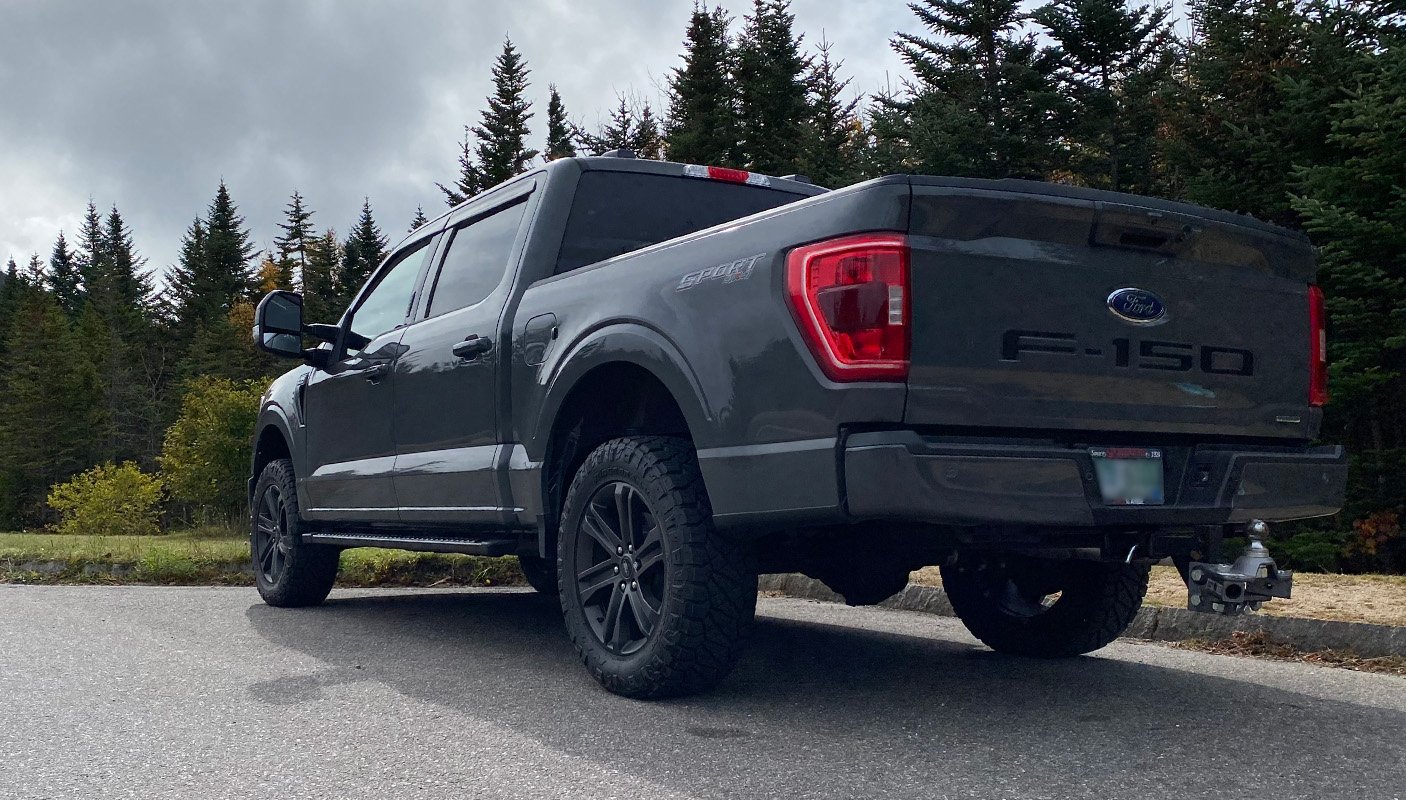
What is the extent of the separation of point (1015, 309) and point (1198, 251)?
71 centimetres

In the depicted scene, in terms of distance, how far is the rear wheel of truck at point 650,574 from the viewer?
3.71m

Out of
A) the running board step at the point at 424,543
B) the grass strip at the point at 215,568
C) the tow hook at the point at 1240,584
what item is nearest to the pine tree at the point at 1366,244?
the grass strip at the point at 215,568

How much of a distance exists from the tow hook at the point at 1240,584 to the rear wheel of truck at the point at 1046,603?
2.55ft

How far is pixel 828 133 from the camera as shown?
3019 centimetres

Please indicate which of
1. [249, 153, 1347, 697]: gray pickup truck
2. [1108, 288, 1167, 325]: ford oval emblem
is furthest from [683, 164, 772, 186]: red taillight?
[1108, 288, 1167, 325]: ford oval emblem

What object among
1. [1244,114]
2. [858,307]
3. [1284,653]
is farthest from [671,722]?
[1244,114]

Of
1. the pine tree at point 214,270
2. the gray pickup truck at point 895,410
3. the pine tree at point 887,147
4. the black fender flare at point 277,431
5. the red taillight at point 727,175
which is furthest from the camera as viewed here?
the pine tree at point 214,270

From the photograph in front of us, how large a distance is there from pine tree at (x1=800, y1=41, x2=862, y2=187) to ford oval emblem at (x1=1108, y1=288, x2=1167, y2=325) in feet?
59.4

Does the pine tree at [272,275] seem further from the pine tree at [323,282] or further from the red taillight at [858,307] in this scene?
the red taillight at [858,307]

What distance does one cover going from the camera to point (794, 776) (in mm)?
2992

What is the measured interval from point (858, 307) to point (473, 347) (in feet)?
6.97

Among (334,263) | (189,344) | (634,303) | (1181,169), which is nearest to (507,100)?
(334,263)

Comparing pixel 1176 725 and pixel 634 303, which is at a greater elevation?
pixel 634 303

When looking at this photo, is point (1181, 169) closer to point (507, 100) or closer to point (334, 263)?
point (507, 100)
